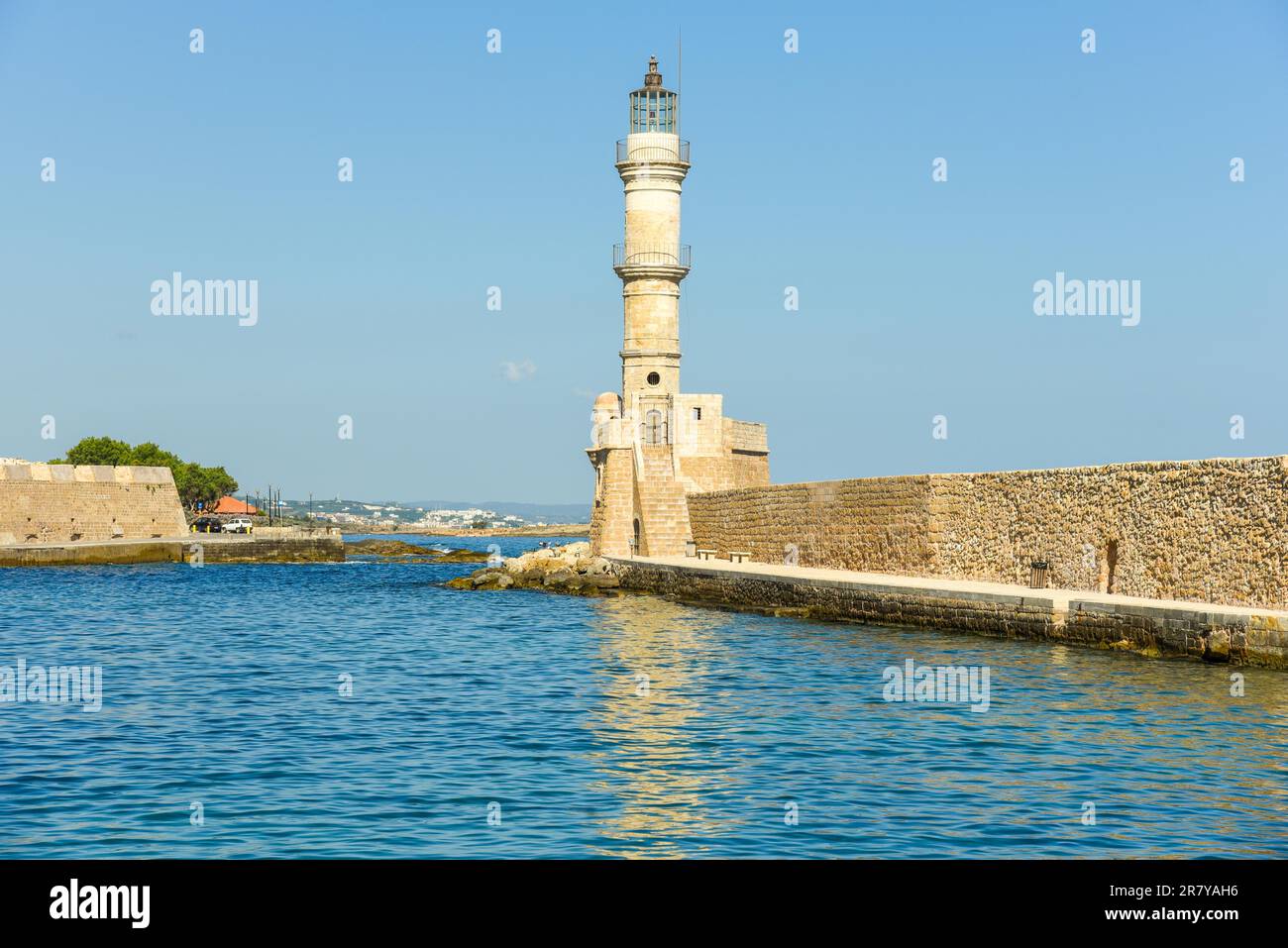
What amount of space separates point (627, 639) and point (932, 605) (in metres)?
5.73

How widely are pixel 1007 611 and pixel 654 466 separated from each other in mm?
20781

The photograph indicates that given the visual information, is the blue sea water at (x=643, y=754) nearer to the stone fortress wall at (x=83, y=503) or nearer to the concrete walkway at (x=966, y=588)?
the concrete walkway at (x=966, y=588)

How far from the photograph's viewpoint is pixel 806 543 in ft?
118

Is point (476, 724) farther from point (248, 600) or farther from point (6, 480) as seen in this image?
point (6, 480)

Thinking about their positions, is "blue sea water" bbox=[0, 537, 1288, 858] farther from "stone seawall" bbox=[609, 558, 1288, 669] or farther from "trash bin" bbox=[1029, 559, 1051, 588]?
"trash bin" bbox=[1029, 559, 1051, 588]

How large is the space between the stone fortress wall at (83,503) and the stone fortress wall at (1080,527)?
4267 centimetres

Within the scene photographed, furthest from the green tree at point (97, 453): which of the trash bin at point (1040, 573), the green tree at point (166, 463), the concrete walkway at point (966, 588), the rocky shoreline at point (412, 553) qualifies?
the trash bin at point (1040, 573)

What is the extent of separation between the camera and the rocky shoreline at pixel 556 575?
40.8 meters

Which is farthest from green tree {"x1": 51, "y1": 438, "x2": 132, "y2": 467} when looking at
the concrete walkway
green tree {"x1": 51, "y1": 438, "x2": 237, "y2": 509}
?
the concrete walkway

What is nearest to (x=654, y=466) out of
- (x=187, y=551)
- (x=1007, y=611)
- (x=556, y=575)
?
(x=556, y=575)

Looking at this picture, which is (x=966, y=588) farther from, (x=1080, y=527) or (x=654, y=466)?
(x=654, y=466)

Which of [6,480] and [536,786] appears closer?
[536,786]

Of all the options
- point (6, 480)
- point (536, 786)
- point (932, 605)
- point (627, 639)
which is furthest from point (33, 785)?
point (6, 480)

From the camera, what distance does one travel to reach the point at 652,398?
43.9 meters
